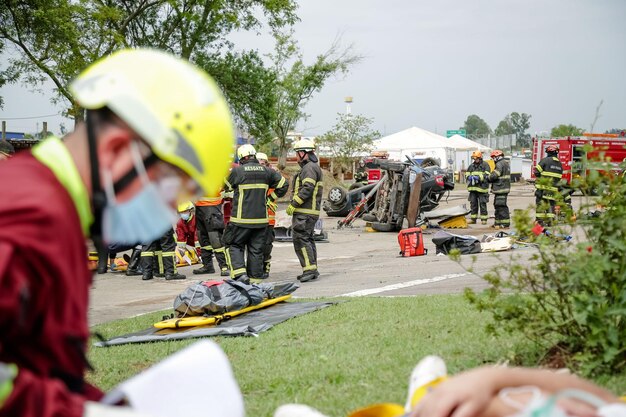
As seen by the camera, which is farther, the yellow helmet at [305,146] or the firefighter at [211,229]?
the firefighter at [211,229]

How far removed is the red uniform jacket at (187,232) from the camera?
16.0 meters

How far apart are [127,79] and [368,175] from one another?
29.4 metres

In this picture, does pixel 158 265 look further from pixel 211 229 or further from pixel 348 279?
pixel 348 279

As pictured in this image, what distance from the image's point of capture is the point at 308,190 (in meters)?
13.0

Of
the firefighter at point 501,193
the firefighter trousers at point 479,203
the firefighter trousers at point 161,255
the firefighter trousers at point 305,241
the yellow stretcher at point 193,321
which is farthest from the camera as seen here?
the firefighter trousers at point 479,203

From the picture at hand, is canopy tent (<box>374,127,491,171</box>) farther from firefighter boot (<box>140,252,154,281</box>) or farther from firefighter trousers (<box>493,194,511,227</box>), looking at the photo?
firefighter boot (<box>140,252,154,281</box>)

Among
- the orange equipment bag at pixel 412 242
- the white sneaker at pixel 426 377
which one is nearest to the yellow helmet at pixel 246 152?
the orange equipment bag at pixel 412 242

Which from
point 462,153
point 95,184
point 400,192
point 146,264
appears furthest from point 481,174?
point 462,153

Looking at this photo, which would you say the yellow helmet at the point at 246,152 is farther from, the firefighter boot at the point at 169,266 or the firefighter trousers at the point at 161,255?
the firefighter boot at the point at 169,266

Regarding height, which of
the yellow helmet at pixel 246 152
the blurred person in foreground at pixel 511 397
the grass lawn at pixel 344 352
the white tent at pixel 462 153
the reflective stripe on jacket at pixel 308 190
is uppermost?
the white tent at pixel 462 153

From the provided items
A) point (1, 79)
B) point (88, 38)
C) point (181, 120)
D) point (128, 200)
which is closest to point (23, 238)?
point (128, 200)

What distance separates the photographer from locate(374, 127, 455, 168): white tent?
5628 cm

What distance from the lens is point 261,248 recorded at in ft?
40.5

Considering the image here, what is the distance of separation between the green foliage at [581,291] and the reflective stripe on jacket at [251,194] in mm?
7190
